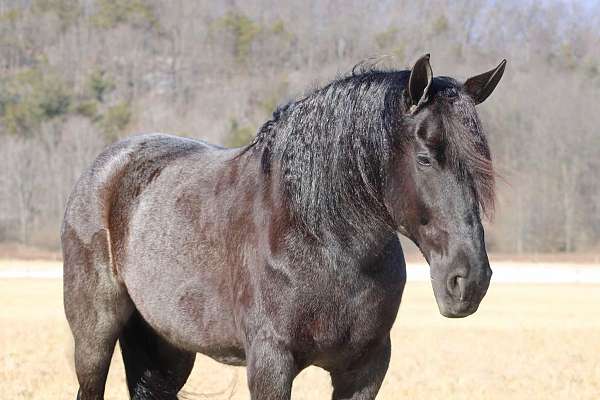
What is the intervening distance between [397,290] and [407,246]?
45078 millimetres

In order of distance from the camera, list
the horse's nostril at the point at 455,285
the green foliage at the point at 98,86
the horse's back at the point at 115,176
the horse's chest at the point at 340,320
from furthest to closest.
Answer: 1. the green foliage at the point at 98,86
2. the horse's back at the point at 115,176
3. the horse's chest at the point at 340,320
4. the horse's nostril at the point at 455,285

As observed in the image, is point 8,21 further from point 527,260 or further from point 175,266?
point 175,266

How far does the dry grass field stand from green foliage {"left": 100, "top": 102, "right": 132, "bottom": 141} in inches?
1684

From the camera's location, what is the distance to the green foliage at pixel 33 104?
6600 cm

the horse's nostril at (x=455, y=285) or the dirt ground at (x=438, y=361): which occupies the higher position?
the horse's nostril at (x=455, y=285)

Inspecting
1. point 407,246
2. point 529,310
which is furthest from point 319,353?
point 407,246

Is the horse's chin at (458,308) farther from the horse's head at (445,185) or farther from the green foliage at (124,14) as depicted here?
the green foliage at (124,14)

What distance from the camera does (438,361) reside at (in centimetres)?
1187

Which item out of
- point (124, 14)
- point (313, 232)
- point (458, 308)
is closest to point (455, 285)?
point (458, 308)

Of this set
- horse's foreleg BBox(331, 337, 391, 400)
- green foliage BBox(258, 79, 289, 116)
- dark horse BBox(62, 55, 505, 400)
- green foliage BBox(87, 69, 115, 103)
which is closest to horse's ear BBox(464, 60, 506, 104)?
dark horse BBox(62, 55, 505, 400)

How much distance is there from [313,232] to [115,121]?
63.4m

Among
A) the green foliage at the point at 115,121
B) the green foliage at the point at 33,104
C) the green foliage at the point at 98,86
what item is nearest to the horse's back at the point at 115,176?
the green foliage at the point at 115,121

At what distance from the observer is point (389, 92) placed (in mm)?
3980

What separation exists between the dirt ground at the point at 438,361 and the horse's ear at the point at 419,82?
2896 mm
